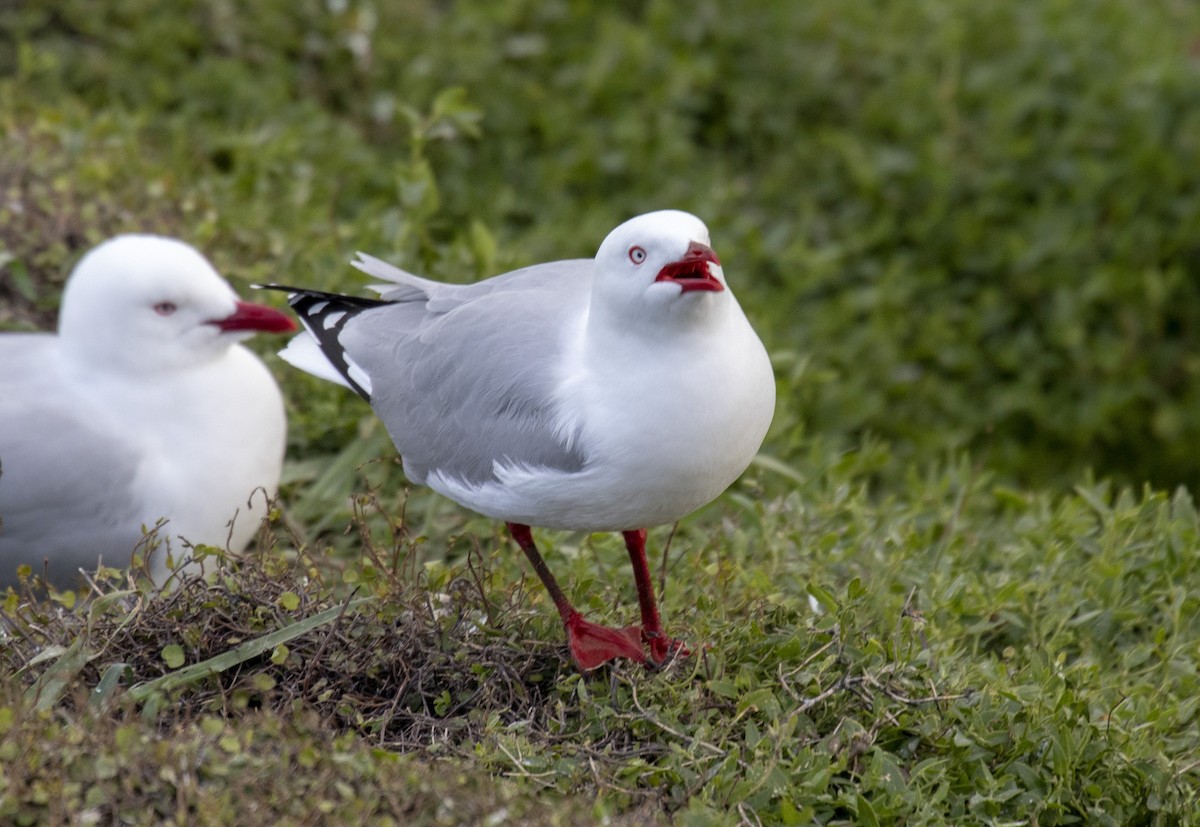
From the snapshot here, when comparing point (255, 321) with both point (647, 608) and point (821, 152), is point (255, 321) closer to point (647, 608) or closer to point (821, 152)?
point (647, 608)

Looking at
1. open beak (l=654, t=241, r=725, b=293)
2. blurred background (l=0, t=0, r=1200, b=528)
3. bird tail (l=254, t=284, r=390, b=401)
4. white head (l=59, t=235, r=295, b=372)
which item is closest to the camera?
open beak (l=654, t=241, r=725, b=293)

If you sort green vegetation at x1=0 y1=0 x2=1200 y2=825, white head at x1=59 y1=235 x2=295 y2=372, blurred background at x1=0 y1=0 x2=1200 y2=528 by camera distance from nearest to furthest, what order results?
1. green vegetation at x1=0 y1=0 x2=1200 y2=825
2. white head at x1=59 y1=235 x2=295 y2=372
3. blurred background at x1=0 y1=0 x2=1200 y2=528

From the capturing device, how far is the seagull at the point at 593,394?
2572 mm

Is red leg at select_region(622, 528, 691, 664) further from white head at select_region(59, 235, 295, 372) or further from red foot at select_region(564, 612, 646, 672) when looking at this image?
white head at select_region(59, 235, 295, 372)

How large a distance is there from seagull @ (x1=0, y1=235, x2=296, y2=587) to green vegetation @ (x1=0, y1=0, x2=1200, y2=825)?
304mm

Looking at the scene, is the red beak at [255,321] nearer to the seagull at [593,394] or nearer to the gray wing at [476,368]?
the gray wing at [476,368]

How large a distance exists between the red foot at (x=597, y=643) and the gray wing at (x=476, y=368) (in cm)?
38

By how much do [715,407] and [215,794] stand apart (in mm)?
1107

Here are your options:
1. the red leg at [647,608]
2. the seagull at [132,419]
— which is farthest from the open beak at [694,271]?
the seagull at [132,419]

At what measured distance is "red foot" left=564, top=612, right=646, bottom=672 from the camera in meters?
A: 2.90

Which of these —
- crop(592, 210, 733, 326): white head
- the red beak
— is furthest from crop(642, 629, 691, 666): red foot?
the red beak

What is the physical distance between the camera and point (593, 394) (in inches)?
104

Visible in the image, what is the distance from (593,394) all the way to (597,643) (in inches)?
23.2

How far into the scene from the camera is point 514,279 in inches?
123
